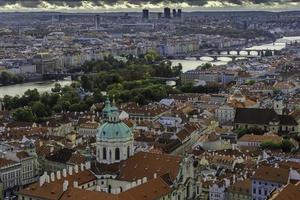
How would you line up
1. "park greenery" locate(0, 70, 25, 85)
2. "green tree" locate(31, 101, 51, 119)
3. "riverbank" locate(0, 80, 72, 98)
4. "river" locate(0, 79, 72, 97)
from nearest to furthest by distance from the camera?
1. "green tree" locate(31, 101, 51, 119)
2. "riverbank" locate(0, 80, 72, 98)
3. "river" locate(0, 79, 72, 97)
4. "park greenery" locate(0, 70, 25, 85)

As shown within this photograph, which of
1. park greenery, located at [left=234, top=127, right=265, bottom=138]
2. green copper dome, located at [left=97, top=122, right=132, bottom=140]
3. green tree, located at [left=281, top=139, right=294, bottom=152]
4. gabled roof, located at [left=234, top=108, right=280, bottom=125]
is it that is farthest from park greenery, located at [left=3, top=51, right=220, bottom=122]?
green copper dome, located at [left=97, top=122, right=132, bottom=140]

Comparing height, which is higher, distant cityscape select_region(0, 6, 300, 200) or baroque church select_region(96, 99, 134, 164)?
baroque church select_region(96, 99, 134, 164)

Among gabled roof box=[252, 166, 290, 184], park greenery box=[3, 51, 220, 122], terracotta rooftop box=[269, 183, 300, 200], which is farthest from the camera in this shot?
park greenery box=[3, 51, 220, 122]

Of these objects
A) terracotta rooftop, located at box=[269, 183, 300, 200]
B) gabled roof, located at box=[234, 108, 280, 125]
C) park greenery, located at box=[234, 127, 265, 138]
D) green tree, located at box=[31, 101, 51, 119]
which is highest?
terracotta rooftop, located at box=[269, 183, 300, 200]

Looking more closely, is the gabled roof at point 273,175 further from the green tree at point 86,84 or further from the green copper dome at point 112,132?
the green tree at point 86,84

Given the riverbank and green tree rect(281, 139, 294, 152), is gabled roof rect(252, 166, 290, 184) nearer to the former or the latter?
green tree rect(281, 139, 294, 152)

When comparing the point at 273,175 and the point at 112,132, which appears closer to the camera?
the point at 273,175

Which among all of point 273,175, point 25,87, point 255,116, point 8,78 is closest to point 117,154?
point 273,175

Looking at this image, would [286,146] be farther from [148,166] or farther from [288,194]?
[288,194]

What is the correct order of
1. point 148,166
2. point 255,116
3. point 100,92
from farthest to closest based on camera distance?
point 100,92 → point 255,116 → point 148,166

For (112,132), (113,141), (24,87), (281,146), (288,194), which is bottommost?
(24,87)
